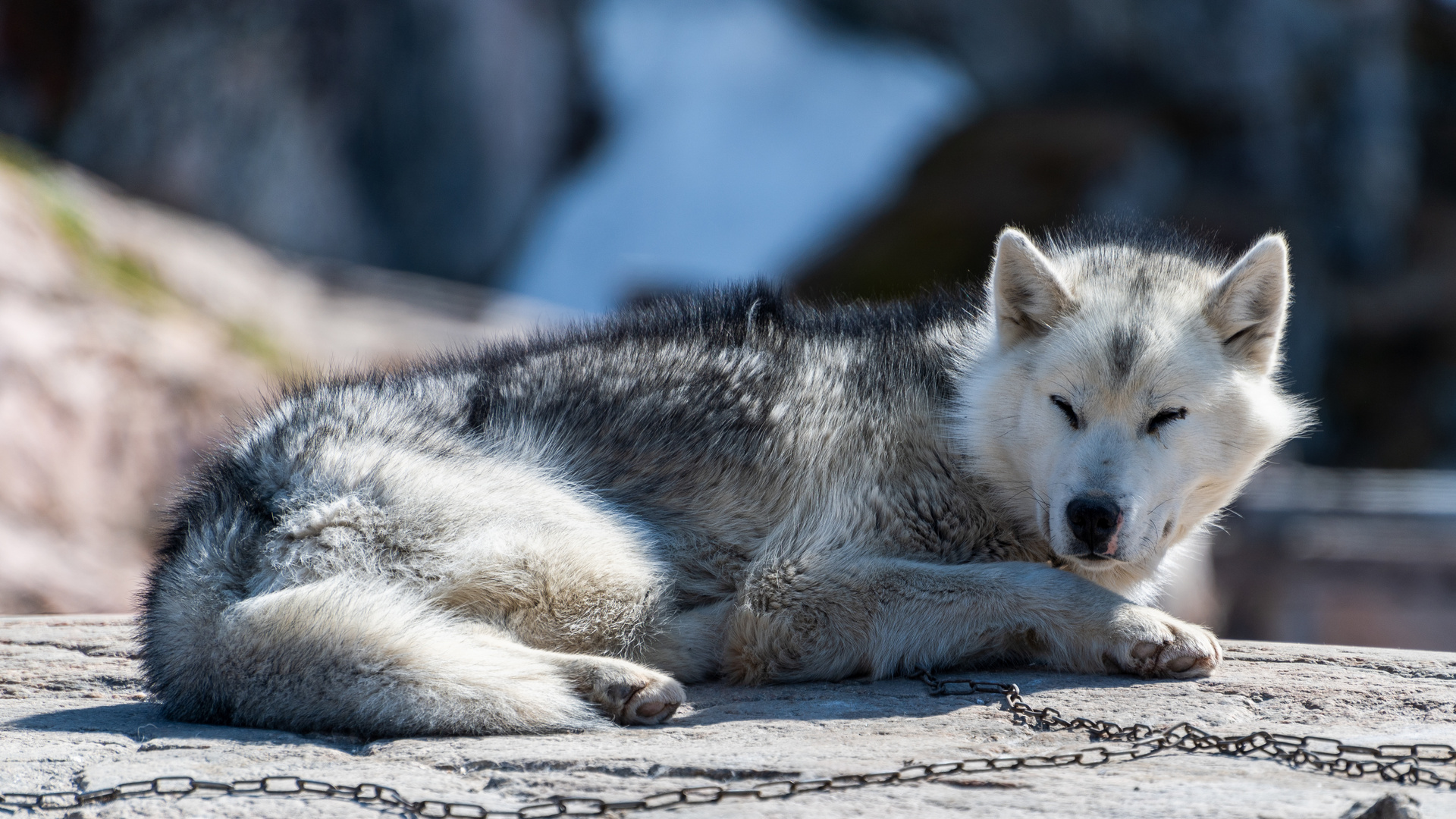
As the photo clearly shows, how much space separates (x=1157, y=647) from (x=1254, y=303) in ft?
4.07

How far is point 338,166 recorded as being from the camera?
20078 mm

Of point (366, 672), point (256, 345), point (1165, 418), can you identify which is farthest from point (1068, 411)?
point (256, 345)

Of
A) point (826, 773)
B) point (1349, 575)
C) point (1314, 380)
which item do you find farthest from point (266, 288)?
point (1314, 380)

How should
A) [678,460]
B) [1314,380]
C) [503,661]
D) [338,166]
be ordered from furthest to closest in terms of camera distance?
[1314,380]
[338,166]
[678,460]
[503,661]

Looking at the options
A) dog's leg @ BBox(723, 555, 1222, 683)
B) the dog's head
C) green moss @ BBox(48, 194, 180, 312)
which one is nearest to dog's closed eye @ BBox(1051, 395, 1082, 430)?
the dog's head

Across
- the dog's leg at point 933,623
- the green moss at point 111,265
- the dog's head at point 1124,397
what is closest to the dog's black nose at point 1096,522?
the dog's head at point 1124,397

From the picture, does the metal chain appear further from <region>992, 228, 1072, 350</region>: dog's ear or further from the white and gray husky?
→ <region>992, 228, 1072, 350</region>: dog's ear

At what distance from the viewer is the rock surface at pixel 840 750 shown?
9.59 feet

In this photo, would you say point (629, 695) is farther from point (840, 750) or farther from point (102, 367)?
point (102, 367)

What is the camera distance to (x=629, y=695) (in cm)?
368

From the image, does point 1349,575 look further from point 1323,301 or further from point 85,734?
point 85,734

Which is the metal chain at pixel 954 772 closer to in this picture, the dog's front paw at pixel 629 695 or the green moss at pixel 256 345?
the dog's front paw at pixel 629 695

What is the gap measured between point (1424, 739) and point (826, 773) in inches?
64.5

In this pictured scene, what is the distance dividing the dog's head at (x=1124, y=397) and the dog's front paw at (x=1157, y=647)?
0.20 m
